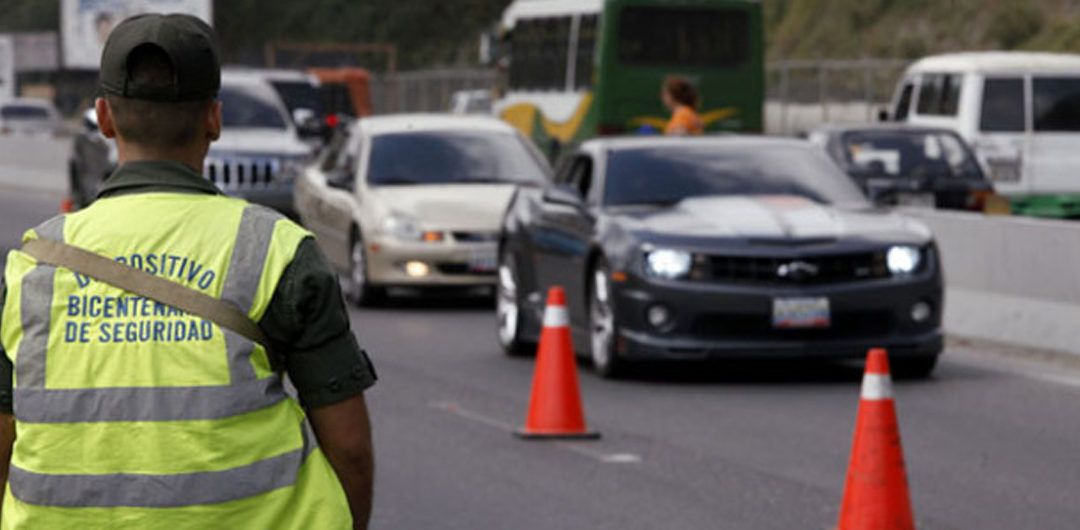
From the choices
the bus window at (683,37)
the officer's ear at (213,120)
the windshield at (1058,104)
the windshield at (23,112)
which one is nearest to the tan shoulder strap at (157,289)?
the officer's ear at (213,120)

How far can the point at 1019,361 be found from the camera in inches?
643

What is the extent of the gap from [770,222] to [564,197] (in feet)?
5.17

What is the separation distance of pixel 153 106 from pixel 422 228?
56.0 ft

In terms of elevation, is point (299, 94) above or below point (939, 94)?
below

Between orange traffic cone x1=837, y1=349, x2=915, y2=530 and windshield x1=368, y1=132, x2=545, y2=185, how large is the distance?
13.0 metres

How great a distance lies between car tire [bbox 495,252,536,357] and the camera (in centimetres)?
1703

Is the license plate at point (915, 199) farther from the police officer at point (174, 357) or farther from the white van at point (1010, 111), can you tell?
the police officer at point (174, 357)

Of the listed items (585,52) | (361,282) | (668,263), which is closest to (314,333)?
(668,263)

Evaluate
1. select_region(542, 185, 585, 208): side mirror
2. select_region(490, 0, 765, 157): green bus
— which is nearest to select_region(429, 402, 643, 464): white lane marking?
select_region(542, 185, 585, 208): side mirror

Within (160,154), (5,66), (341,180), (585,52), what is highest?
(160,154)

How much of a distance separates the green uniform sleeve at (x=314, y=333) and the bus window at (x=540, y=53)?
34.3m

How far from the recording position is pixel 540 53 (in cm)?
3978

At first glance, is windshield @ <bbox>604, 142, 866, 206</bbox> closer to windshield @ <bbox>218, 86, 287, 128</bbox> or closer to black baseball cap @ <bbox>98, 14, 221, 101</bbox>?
black baseball cap @ <bbox>98, 14, 221, 101</bbox>

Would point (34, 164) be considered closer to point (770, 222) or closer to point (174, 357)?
point (770, 222)
